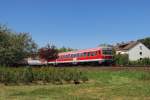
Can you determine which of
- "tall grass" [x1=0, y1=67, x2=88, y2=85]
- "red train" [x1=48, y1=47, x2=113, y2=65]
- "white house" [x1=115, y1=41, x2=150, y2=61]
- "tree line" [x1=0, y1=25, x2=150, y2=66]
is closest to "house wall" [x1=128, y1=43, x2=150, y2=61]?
"white house" [x1=115, y1=41, x2=150, y2=61]

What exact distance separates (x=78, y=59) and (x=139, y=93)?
47.9 metres

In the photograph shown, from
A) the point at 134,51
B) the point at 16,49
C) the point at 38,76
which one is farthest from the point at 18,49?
the point at 134,51

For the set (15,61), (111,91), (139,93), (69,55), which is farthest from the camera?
(69,55)

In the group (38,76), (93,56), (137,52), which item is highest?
(137,52)

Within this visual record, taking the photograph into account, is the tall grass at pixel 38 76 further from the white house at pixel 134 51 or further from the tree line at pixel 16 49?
the white house at pixel 134 51

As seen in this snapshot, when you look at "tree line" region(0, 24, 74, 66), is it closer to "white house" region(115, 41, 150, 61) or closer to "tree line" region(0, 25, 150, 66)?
"tree line" region(0, 25, 150, 66)

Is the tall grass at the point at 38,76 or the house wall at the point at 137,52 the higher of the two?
the house wall at the point at 137,52

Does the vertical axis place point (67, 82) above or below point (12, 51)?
below

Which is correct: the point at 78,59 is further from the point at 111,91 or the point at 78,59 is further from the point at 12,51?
the point at 111,91

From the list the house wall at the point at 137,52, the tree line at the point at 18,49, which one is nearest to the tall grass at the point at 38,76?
the tree line at the point at 18,49

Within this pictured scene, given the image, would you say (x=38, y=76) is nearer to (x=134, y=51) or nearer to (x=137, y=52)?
(x=134, y=51)

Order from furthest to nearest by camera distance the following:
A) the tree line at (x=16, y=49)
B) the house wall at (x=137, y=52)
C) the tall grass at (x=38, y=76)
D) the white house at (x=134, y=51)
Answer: the house wall at (x=137, y=52) → the white house at (x=134, y=51) → the tree line at (x=16, y=49) → the tall grass at (x=38, y=76)

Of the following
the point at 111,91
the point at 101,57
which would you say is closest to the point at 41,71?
the point at 111,91

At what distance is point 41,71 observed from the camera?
25391 mm
